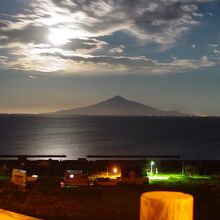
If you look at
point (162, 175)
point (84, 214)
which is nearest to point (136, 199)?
point (84, 214)

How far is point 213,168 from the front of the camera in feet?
68.4

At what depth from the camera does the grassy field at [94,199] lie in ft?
40.5

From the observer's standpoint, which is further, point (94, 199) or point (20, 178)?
point (20, 178)

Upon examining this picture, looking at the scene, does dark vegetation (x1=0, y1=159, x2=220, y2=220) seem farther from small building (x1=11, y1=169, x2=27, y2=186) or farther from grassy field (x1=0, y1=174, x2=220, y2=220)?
small building (x1=11, y1=169, x2=27, y2=186)

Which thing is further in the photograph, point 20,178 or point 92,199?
point 20,178

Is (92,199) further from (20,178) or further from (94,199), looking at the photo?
(20,178)

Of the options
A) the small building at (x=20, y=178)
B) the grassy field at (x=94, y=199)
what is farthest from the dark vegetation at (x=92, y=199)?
the small building at (x=20, y=178)

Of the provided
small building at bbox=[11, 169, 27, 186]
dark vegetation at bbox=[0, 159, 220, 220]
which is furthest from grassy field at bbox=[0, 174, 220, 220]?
small building at bbox=[11, 169, 27, 186]

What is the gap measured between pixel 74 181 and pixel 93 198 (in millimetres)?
2329

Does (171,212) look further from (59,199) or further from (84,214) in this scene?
(59,199)

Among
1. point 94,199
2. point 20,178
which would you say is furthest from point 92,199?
point 20,178

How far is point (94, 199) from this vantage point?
14133mm

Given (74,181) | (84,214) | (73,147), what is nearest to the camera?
(84,214)

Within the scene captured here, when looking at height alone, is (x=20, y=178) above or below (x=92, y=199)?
above
